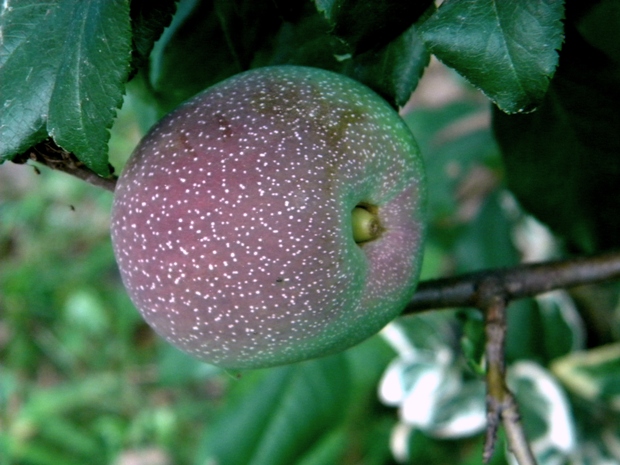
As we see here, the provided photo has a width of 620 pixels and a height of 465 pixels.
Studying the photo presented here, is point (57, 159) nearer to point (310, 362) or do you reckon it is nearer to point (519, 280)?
point (519, 280)

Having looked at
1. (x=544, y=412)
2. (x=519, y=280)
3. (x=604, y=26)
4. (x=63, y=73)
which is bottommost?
(x=544, y=412)

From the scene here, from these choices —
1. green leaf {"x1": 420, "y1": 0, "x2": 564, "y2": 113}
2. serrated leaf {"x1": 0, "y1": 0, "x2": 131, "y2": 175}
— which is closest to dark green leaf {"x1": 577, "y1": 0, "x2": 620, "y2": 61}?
green leaf {"x1": 420, "y1": 0, "x2": 564, "y2": 113}

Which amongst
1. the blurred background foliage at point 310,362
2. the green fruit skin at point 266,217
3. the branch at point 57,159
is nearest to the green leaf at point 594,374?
the blurred background foliage at point 310,362

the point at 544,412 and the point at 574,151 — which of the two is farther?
the point at 544,412

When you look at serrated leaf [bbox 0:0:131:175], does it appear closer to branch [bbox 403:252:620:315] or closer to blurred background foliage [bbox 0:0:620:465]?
blurred background foliage [bbox 0:0:620:465]

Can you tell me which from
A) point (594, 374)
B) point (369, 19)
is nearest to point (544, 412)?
point (594, 374)

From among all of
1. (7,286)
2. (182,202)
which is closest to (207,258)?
(182,202)

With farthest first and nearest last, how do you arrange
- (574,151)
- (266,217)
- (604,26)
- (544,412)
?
1. (544,412)
2. (574,151)
3. (604,26)
4. (266,217)
